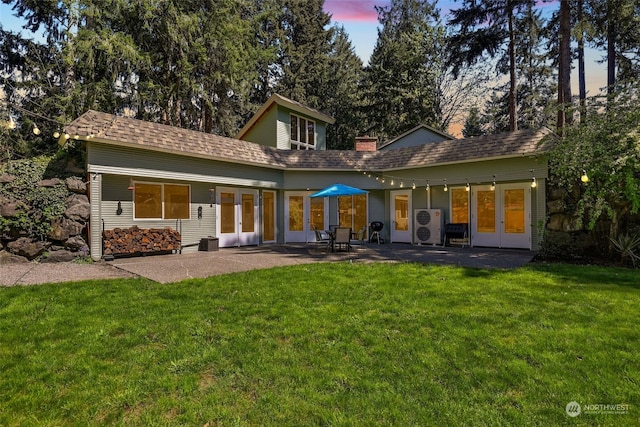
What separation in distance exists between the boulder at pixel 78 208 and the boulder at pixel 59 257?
848 mm

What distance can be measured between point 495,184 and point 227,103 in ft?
53.1

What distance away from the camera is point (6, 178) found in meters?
7.68

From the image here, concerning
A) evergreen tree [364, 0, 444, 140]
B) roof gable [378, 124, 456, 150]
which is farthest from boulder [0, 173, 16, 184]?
evergreen tree [364, 0, 444, 140]

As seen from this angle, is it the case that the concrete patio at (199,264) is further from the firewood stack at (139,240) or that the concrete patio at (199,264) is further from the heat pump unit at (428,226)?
the heat pump unit at (428,226)

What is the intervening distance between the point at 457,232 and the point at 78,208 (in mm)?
11102

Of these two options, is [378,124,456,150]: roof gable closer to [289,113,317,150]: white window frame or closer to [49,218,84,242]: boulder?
[289,113,317,150]: white window frame

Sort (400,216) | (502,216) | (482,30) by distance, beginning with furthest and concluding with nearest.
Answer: (482,30)
(400,216)
(502,216)

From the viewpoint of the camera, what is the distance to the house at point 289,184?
29.0ft

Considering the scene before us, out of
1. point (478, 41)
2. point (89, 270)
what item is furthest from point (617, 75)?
point (89, 270)

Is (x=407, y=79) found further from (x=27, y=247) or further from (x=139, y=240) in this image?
(x=27, y=247)

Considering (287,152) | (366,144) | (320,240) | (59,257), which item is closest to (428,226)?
(320,240)

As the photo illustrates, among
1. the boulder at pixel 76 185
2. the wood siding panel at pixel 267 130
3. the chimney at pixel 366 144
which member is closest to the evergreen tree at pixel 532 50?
the chimney at pixel 366 144

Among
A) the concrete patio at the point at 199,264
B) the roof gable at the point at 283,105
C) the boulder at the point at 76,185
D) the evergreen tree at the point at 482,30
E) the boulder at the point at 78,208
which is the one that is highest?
the evergreen tree at the point at 482,30

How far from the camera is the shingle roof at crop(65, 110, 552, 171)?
8617mm
